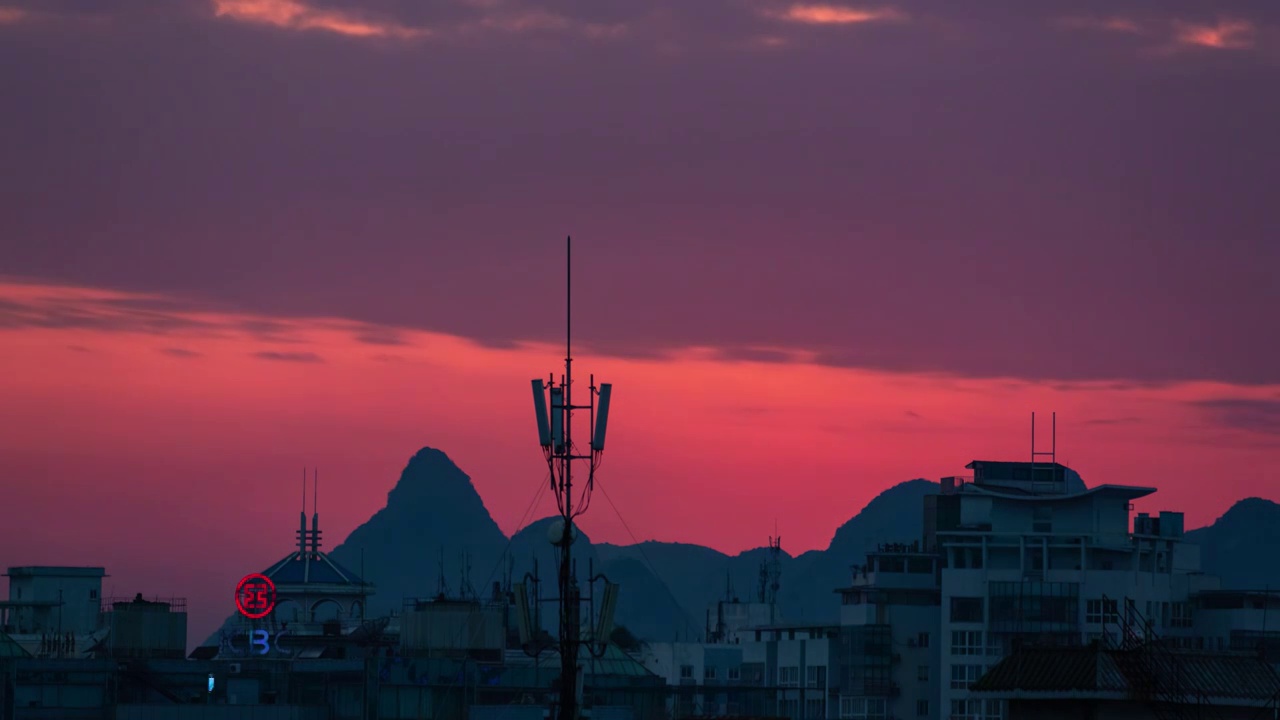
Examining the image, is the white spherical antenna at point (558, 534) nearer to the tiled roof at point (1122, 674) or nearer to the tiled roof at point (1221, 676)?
the tiled roof at point (1122, 674)

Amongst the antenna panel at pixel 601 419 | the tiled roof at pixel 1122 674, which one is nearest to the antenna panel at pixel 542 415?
the antenna panel at pixel 601 419

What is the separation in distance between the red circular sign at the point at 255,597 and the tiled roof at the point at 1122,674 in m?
132

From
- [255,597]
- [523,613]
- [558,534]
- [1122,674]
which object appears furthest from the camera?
[255,597]

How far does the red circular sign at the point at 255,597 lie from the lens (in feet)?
612

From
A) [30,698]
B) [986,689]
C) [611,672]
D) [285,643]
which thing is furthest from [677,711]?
[986,689]

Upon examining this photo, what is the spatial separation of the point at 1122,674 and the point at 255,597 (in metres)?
136

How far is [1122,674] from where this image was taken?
200 ft

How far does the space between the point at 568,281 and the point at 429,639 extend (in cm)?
12886

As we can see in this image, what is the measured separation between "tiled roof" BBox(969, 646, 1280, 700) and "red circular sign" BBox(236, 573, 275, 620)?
131626 mm

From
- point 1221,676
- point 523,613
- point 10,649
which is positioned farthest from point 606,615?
point 10,649

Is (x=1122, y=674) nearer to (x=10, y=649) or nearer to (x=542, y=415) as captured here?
(x=542, y=415)

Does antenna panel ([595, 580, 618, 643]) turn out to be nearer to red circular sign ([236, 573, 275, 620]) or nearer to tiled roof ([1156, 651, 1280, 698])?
tiled roof ([1156, 651, 1280, 698])

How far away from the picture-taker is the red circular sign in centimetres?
18662

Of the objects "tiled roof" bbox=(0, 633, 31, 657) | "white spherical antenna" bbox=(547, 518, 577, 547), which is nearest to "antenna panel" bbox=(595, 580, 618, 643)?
"white spherical antenna" bbox=(547, 518, 577, 547)
